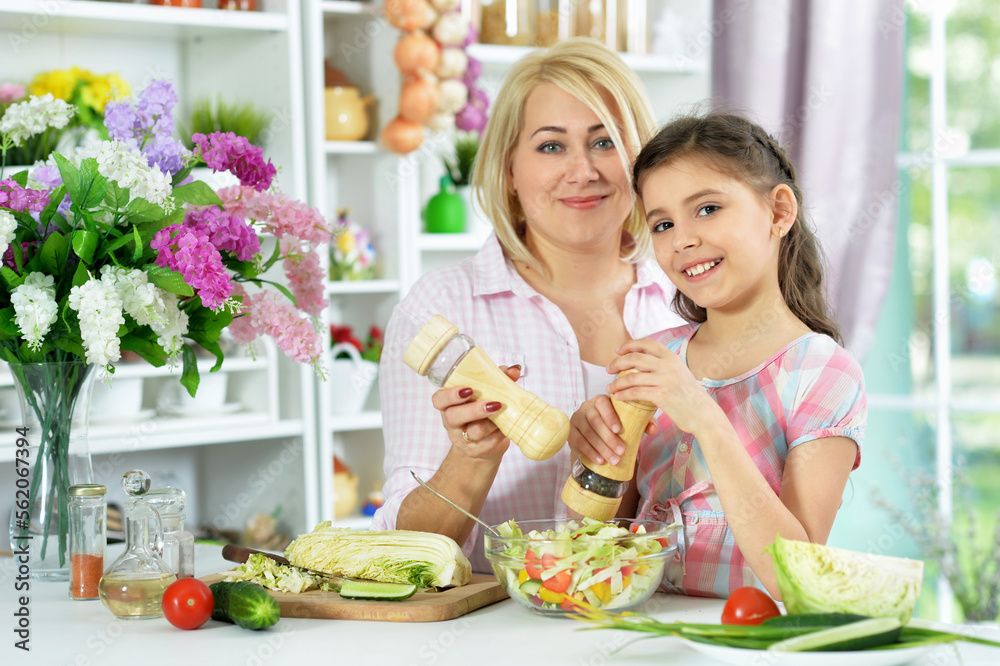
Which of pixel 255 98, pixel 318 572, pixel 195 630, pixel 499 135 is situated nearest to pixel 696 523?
pixel 318 572

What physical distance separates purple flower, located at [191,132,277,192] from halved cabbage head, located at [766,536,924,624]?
2.75 feet

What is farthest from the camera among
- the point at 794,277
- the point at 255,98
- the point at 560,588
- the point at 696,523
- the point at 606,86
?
the point at 255,98

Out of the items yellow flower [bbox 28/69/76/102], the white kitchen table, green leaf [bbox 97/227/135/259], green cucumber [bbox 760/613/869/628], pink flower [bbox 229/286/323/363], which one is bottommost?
the white kitchen table

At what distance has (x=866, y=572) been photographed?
924 mm

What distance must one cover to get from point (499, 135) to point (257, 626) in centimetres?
92

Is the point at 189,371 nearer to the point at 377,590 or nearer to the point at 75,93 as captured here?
the point at 377,590

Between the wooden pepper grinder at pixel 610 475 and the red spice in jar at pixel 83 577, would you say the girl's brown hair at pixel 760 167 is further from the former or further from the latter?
the red spice in jar at pixel 83 577

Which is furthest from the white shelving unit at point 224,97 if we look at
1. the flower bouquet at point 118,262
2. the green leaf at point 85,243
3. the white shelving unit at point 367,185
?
the green leaf at point 85,243

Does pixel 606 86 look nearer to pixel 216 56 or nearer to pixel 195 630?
pixel 195 630

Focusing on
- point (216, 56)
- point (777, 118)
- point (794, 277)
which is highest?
point (216, 56)

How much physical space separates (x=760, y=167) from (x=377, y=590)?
726mm

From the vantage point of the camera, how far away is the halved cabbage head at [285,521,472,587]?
1.15 meters

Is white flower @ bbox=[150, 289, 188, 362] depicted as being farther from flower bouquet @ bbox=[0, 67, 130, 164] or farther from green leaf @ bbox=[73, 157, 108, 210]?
flower bouquet @ bbox=[0, 67, 130, 164]

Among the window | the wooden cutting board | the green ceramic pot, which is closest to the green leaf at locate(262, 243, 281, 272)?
the wooden cutting board
